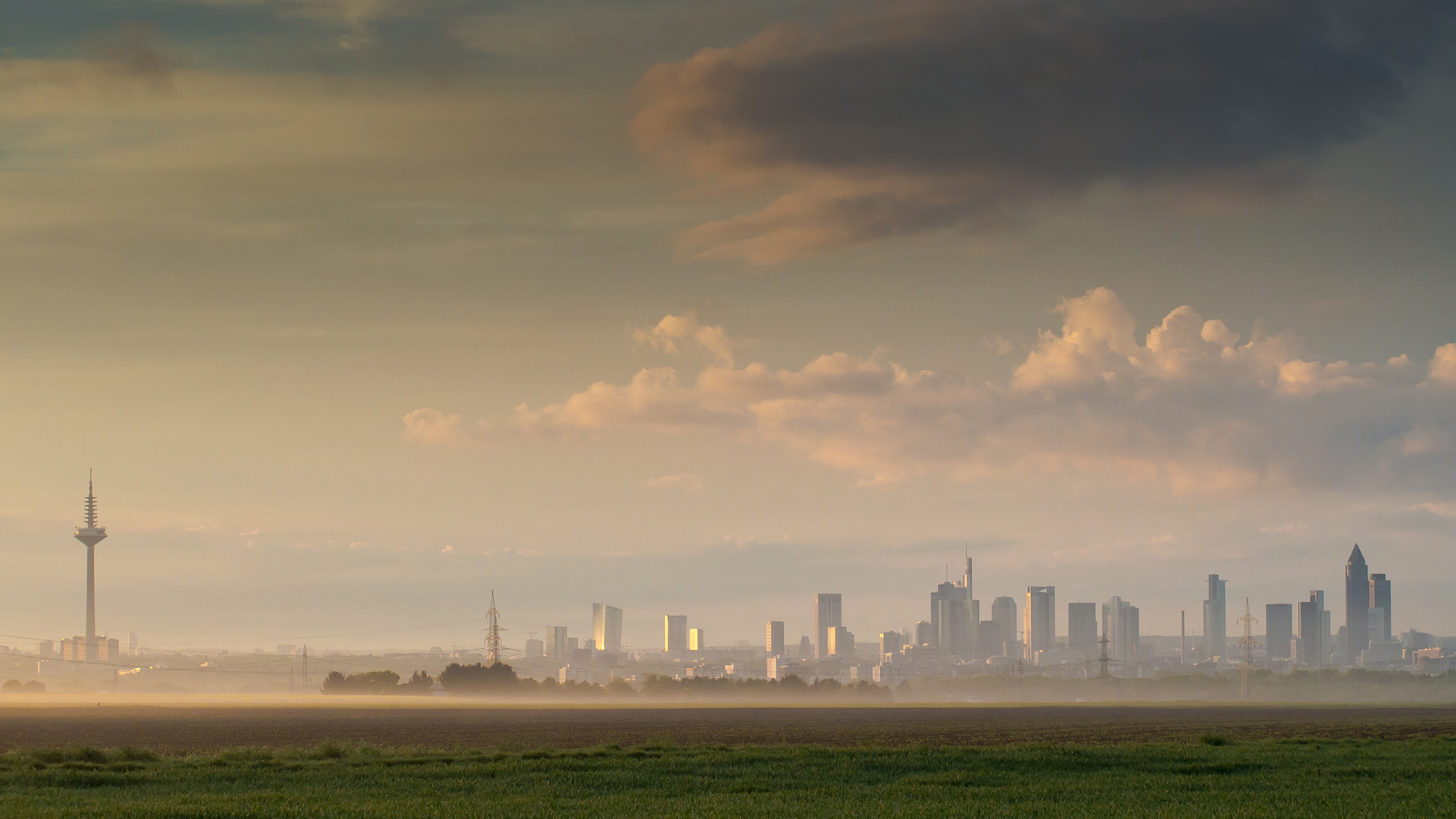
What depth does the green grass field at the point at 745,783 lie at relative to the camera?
33.8 m

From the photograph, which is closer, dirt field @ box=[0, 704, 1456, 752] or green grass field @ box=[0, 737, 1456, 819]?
green grass field @ box=[0, 737, 1456, 819]

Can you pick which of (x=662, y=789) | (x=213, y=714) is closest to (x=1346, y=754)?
(x=662, y=789)

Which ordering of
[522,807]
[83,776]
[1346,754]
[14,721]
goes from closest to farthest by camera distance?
[522,807]
[83,776]
[1346,754]
[14,721]

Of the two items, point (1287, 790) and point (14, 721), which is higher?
point (1287, 790)

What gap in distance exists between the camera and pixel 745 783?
4144cm

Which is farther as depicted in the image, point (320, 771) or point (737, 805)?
point (320, 771)

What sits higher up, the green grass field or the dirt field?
the green grass field

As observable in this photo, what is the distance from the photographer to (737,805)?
3478 cm

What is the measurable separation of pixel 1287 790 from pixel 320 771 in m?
32.9

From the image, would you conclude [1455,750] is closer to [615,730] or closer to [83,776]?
[83,776]

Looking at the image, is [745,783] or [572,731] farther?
[572,731]

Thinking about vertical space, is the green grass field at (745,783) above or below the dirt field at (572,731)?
above

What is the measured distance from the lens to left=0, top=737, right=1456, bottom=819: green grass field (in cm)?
3384

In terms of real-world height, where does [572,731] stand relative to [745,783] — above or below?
below
